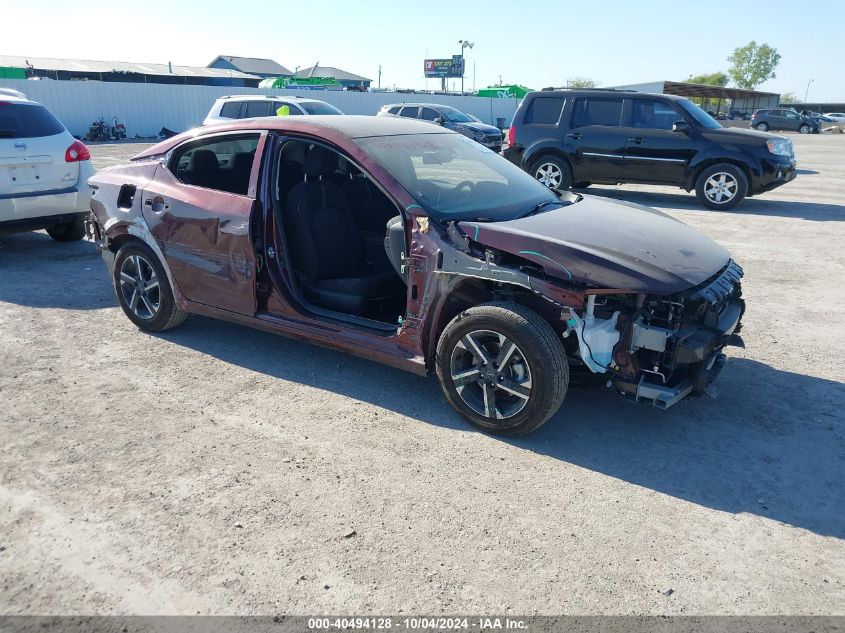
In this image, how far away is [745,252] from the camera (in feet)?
27.2

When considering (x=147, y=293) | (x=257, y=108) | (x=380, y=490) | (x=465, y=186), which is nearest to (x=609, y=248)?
(x=465, y=186)

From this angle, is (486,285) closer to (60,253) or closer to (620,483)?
(620,483)

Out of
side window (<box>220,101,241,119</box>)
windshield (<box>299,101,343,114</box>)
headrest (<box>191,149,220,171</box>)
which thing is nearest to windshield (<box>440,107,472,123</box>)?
windshield (<box>299,101,343,114</box>)

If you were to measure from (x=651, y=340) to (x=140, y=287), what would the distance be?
391 centimetres

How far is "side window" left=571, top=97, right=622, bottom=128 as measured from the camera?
11828 mm

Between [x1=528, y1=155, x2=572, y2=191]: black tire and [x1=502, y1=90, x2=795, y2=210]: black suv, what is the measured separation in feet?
0.06

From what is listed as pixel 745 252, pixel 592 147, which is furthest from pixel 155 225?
pixel 592 147

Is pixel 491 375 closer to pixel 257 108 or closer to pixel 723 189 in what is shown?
pixel 723 189

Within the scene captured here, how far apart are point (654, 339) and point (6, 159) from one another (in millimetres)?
7020

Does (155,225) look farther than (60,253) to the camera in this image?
No

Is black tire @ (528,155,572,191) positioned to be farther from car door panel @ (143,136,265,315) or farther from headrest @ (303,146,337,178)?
car door panel @ (143,136,265,315)

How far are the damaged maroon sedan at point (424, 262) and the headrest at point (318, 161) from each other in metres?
0.01

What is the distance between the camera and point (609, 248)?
363 centimetres

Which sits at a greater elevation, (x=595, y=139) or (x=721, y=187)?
(x=595, y=139)
